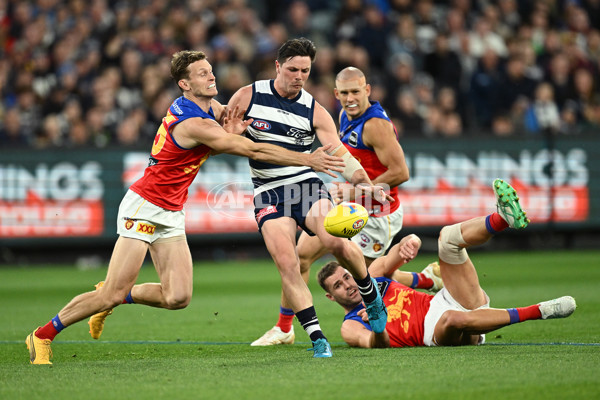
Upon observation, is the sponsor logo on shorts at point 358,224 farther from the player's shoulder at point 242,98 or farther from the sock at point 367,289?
the player's shoulder at point 242,98

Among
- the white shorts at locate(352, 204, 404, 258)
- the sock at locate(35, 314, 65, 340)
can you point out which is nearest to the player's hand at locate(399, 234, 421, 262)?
the white shorts at locate(352, 204, 404, 258)

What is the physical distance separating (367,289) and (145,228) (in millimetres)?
2017

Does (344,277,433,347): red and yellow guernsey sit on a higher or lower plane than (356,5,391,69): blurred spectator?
lower

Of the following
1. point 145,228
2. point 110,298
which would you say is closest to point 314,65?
point 145,228

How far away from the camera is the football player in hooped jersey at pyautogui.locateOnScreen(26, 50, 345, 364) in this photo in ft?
24.7

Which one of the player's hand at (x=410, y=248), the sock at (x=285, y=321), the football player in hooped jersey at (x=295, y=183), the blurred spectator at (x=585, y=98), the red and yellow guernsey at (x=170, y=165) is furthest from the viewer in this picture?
the blurred spectator at (x=585, y=98)

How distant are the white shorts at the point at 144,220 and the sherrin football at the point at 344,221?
1442mm

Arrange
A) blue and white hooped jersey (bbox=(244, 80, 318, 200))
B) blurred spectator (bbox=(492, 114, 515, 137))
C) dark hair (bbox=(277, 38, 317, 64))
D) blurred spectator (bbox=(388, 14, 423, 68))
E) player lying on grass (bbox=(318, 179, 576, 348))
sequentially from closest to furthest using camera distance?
1. player lying on grass (bbox=(318, 179, 576, 348))
2. dark hair (bbox=(277, 38, 317, 64))
3. blue and white hooped jersey (bbox=(244, 80, 318, 200))
4. blurred spectator (bbox=(492, 114, 515, 137))
5. blurred spectator (bbox=(388, 14, 423, 68))

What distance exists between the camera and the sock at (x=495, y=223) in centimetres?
762

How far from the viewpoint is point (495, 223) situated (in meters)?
7.64

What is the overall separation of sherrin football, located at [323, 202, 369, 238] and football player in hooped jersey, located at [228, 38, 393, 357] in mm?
127

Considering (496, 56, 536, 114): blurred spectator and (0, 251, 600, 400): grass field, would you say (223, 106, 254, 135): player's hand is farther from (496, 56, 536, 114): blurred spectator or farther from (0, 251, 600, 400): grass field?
(496, 56, 536, 114): blurred spectator

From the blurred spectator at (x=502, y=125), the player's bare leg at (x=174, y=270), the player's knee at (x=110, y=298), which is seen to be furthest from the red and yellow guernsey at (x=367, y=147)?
the blurred spectator at (x=502, y=125)

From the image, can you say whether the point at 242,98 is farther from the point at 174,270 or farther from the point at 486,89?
the point at 486,89
